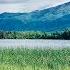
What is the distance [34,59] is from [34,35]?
1.84 meters

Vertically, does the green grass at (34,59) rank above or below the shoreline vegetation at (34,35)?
below

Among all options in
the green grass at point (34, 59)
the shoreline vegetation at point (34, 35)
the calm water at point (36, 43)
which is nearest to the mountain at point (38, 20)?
the shoreline vegetation at point (34, 35)

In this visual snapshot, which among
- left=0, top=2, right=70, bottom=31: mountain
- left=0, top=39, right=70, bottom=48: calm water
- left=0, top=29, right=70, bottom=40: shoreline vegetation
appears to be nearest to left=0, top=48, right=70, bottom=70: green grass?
left=0, top=39, right=70, bottom=48: calm water

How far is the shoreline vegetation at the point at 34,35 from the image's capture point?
283 inches

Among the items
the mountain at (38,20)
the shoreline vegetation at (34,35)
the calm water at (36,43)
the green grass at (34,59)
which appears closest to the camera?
the green grass at (34,59)

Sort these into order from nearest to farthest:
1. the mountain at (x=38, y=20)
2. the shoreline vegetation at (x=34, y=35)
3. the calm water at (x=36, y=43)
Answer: the calm water at (x=36, y=43) → the shoreline vegetation at (x=34, y=35) → the mountain at (x=38, y=20)

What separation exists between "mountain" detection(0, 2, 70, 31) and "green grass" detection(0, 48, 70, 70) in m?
1.24

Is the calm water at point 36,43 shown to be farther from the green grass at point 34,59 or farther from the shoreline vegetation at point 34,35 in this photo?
the green grass at point 34,59

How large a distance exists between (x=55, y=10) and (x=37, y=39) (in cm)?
76

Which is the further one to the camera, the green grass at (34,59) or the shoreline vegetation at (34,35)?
the shoreline vegetation at (34,35)

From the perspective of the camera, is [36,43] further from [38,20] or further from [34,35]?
[38,20]

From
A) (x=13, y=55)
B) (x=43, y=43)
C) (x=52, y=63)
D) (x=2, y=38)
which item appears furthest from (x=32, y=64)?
(x=2, y=38)

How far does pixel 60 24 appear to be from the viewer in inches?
298

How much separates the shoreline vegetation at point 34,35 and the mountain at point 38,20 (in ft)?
0.59
